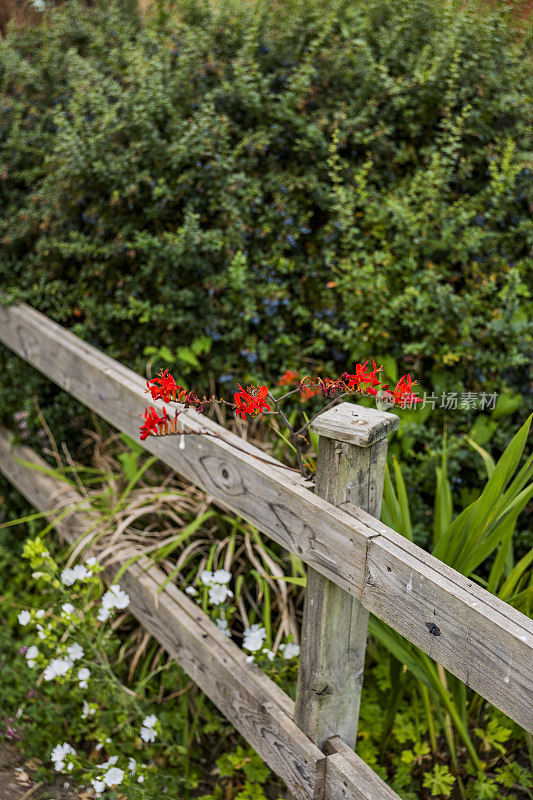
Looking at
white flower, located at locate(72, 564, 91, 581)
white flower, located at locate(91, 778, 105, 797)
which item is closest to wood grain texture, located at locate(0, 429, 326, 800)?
white flower, located at locate(72, 564, 91, 581)

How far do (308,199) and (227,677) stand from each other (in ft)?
6.71

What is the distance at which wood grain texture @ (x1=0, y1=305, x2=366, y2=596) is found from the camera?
146 centimetres

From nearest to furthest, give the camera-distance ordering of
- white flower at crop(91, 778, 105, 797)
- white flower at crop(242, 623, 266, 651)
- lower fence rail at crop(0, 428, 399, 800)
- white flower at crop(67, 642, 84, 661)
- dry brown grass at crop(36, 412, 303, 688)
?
lower fence rail at crop(0, 428, 399, 800) < white flower at crop(91, 778, 105, 797) < white flower at crop(242, 623, 266, 651) < white flower at crop(67, 642, 84, 661) < dry brown grass at crop(36, 412, 303, 688)

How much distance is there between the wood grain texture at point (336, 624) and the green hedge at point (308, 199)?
38.3 inches

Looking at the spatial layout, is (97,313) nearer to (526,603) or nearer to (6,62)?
(6,62)

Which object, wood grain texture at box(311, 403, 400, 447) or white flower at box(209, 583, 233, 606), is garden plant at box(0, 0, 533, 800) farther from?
wood grain texture at box(311, 403, 400, 447)

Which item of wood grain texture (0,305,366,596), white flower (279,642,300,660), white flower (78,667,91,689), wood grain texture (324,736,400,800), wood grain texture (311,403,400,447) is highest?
wood grain texture (311,403,400,447)

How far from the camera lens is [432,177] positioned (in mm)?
2646

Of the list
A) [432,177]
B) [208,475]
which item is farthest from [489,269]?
[208,475]

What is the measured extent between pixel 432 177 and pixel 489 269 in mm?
453

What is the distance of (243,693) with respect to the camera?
1.88 meters

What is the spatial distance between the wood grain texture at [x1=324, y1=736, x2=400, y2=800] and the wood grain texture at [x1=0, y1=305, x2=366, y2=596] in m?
0.47

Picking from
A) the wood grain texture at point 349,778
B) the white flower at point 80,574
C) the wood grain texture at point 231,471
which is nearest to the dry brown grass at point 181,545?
the white flower at point 80,574

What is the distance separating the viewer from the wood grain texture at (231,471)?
1.46 m
